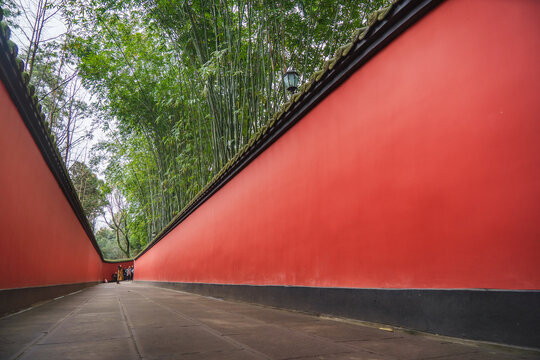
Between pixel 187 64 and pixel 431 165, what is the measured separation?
256 inches

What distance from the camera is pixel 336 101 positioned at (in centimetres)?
300

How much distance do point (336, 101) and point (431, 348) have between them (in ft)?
6.78

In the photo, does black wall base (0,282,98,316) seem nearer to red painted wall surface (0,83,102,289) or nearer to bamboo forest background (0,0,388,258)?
red painted wall surface (0,83,102,289)

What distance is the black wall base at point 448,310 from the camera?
1.53 m

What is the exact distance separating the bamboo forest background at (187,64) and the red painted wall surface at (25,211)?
2833mm

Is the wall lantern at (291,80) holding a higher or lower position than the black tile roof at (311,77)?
higher

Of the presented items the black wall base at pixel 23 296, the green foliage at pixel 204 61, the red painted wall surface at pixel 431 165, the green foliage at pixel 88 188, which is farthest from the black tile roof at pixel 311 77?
the green foliage at pixel 88 188

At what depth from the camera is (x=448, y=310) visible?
1842mm

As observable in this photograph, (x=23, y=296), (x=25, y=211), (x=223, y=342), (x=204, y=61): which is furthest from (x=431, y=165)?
(x=204, y=61)

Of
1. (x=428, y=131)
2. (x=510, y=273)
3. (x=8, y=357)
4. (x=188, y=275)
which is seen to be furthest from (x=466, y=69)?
(x=188, y=275)

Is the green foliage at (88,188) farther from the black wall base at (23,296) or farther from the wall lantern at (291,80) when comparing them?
the wall lantern at (291,80)

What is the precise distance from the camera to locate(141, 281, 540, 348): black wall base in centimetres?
153

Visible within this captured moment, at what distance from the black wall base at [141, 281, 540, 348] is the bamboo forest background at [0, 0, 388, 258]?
3.45 metres

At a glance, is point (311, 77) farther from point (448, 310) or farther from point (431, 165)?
point (448, 310)
